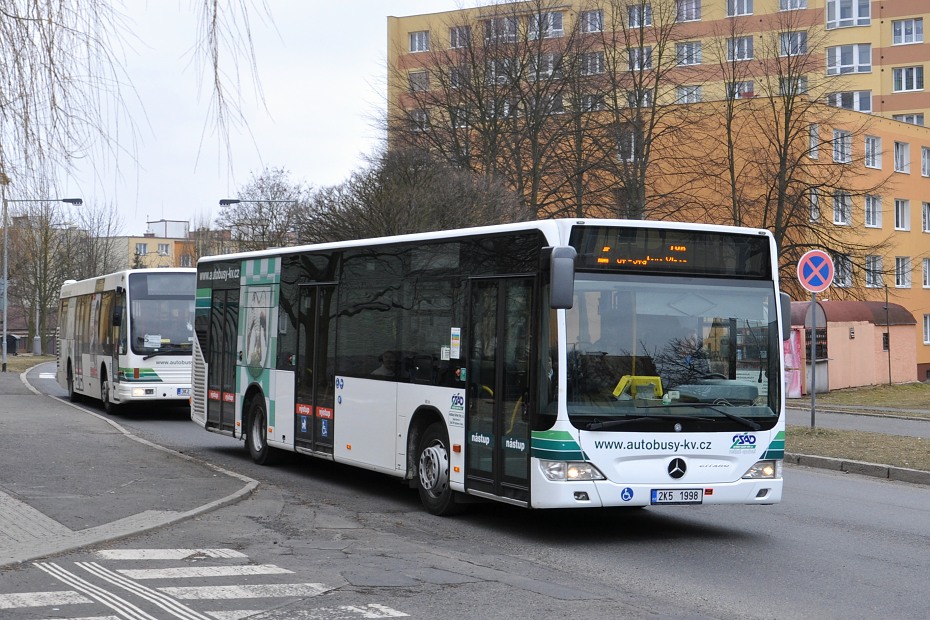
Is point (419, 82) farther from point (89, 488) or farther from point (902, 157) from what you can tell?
point (89, 488)

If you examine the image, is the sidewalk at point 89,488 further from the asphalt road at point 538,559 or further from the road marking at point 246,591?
the road marking at point 246,591

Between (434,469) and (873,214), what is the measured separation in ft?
169

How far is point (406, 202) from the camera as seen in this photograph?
33.2m

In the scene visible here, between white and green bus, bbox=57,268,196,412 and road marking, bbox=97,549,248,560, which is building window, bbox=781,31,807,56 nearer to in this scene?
white and green bus, bbox=57,268,196,412

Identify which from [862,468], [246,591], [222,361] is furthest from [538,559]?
[222,361]

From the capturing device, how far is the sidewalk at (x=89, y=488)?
977 centimetres

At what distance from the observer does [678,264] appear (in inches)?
421

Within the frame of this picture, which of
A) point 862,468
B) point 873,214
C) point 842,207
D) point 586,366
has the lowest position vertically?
point 862,468

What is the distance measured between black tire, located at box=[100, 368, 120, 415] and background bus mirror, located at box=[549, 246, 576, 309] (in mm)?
A: 17990

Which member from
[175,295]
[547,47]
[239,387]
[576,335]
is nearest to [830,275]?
[239,387]

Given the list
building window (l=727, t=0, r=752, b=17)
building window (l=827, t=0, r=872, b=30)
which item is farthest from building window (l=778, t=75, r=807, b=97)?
building window (l=827, t=0, r=872, b=30)

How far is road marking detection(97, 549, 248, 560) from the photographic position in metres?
8.99

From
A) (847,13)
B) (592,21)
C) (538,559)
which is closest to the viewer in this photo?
(538,559)

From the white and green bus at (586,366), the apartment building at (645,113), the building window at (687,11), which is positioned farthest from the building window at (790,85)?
the white and green bus at (586,366)
